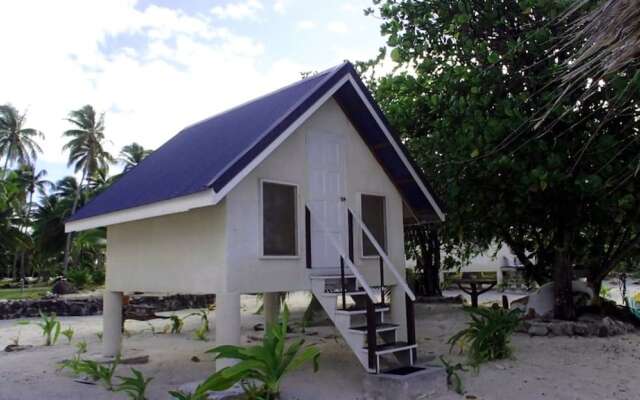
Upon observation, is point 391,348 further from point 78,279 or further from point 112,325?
point 78,279

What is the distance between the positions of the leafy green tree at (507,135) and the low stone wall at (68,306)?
589 inches

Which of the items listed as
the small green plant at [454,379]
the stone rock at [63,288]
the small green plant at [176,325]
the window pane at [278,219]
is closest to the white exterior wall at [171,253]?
the window pane at [278,219]

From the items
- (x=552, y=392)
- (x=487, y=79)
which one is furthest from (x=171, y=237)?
(x=487, y=79)

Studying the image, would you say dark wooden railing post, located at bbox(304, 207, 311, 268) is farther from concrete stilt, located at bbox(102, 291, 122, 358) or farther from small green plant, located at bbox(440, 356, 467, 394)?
concrete stilt, located at bbox(102, 291, 122, 358)

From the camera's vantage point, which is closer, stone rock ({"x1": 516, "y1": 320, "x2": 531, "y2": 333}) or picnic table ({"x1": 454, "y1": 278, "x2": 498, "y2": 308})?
stone rock ({"x1": 516, "y1": 320, "x2": 531, "y2": 333})

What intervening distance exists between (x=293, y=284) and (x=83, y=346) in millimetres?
5771

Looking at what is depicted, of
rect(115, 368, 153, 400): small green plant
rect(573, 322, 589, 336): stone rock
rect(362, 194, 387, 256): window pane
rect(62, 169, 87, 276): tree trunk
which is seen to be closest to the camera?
rect(115, 368, 153, 400): small green plant

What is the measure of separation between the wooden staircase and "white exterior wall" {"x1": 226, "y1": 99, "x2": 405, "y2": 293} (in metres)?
0.50

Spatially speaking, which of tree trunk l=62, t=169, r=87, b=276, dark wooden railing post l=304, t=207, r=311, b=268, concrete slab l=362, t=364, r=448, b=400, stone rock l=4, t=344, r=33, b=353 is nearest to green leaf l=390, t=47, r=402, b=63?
dark wooden railing post l=304, t=207, r=311, b=268

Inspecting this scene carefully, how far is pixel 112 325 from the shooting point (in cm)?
1203

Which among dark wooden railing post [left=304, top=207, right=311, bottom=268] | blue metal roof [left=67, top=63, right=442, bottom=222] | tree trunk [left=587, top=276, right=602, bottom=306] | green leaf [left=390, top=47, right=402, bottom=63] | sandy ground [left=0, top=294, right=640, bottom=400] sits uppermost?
green leaf [left=390, top=47, right=402, bottom=63]

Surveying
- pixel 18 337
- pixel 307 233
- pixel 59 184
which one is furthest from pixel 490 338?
pixel 59 184

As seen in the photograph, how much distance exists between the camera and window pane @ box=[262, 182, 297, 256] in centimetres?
927

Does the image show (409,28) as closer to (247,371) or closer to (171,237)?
(171,237)
